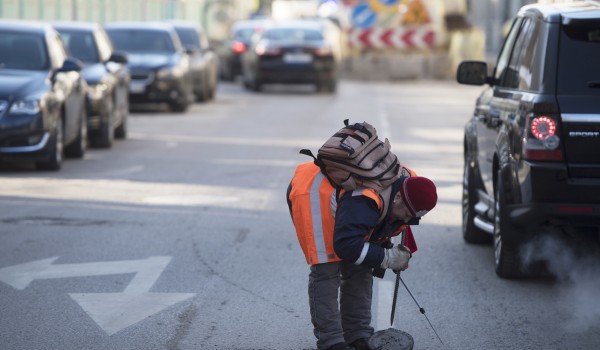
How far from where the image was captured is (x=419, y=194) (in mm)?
5906

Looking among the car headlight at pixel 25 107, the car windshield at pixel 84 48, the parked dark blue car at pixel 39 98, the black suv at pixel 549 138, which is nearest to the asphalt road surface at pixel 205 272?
the parked dark blue car at pixel 39 98

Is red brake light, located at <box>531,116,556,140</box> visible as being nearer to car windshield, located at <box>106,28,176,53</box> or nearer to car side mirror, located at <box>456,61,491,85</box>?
car side mirror, located at <box>456,61,491,85</box>

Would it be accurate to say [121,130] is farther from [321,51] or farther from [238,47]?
[238,47]

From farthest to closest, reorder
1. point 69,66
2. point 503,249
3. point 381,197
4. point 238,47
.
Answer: point 238,47, point 69,66, point 503,249, point 381,197

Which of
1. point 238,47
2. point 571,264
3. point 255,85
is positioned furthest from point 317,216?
point 238,47

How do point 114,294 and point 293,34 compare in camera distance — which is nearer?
point 114,294

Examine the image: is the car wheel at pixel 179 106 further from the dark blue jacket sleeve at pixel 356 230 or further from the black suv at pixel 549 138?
the dark blue jacket sleeve at pixel 356 230

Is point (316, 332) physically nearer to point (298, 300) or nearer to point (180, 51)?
point (298, 300)

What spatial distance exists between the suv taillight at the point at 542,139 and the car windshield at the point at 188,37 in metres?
24.0

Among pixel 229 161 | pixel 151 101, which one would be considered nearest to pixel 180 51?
pixel 151 101

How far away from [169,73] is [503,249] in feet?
55.2

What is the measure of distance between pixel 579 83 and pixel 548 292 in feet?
4.15

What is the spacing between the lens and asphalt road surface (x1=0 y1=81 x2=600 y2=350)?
6.98 m

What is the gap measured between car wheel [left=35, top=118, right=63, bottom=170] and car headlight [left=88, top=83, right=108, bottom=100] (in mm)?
2598
